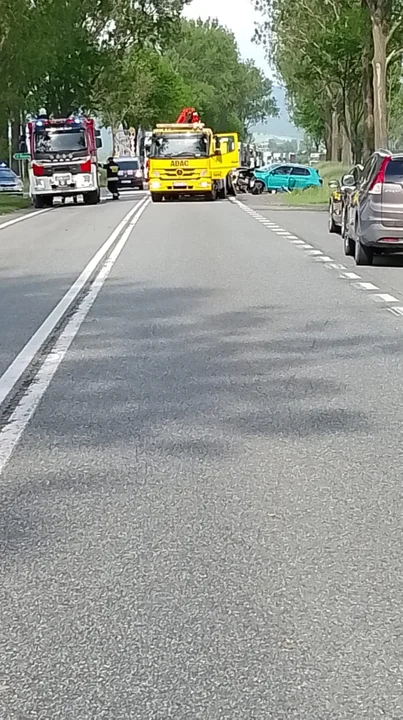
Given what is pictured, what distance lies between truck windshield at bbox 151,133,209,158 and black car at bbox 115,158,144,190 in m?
17.9

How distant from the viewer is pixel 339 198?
24266 millimetres

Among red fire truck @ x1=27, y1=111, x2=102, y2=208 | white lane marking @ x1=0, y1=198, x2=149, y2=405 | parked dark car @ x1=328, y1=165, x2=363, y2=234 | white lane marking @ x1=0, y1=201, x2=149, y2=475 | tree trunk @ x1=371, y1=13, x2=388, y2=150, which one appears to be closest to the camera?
white lane marking @ x1=0, y1=201, x2=149, y2=475

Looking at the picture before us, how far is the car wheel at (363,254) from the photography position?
18609mm

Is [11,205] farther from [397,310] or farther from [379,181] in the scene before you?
[397,310]

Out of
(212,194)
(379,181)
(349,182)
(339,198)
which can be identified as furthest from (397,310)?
(212,194)

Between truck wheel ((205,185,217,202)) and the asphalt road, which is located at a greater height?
the asphalt road

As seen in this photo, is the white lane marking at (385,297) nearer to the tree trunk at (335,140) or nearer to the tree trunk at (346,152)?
the tree trunk at (346,152)

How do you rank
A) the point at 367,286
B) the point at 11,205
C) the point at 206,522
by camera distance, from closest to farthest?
1. the point at 206,522
2. the point at 367,286
3. the point at 11,205

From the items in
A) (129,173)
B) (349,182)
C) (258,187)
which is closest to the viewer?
(349,182)

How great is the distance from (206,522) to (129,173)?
61500mm

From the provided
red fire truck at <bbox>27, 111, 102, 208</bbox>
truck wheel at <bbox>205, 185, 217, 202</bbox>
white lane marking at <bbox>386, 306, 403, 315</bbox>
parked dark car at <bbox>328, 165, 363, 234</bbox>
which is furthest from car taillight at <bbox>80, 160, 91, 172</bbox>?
white lane marking at <bbox>386, 306, 403, 315</bbox>

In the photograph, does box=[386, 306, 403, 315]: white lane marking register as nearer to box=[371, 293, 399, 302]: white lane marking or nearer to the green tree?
box=[371, 293, 399, 302]: white lane marking

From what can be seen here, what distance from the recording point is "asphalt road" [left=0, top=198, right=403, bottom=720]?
13.5 feet

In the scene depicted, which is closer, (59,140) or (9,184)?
(59,140)
